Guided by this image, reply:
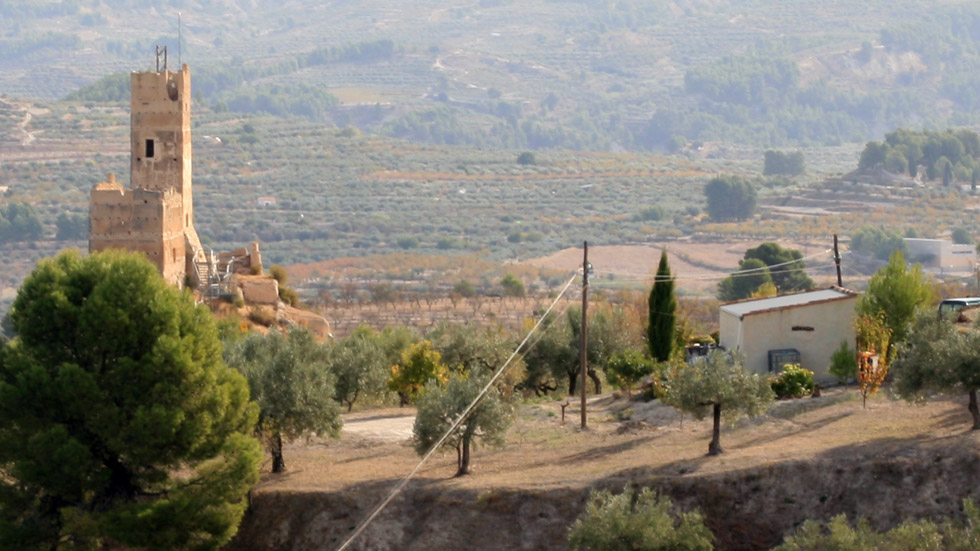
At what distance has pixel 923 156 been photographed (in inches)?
6870

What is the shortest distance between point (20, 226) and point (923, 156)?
90749mm

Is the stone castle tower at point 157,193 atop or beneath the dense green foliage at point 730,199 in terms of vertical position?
atop

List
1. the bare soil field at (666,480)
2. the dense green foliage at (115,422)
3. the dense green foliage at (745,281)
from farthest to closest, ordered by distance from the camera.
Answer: the dense green foliage at (745,281), the dense green foliage at (115,422), the bare soil field at (666,480)

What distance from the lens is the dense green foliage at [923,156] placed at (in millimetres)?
170375

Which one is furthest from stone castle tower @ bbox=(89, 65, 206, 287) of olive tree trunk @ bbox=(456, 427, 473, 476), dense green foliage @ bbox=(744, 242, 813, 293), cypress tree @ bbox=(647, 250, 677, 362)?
dense green foliage @ bbox=(744, 242, 813, 293)

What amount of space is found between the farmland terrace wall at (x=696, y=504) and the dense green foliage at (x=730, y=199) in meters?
134

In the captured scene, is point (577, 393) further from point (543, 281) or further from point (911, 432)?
point (543, 281)

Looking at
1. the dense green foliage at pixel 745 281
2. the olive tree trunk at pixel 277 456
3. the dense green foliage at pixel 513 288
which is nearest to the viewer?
the olive tree trunk at pixel 277 456

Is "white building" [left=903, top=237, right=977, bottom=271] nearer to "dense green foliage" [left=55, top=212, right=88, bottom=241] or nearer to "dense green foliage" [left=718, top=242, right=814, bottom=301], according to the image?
"dense green foliage" [left=718, top=242, right=814, bottom=301]

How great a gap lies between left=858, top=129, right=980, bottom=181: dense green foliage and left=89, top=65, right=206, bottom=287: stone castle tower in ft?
401

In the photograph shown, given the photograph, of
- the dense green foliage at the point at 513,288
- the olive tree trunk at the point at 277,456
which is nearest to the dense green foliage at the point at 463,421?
the olive tree trunk at the point at 277,456

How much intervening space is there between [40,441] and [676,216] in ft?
456

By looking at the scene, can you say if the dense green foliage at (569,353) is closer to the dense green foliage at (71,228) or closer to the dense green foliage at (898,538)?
the dense green foliage at (898,538)

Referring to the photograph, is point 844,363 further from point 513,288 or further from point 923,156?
point 923,156
